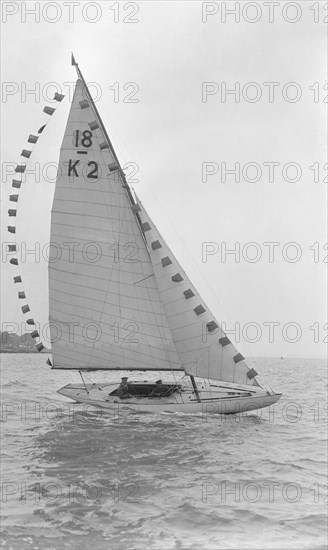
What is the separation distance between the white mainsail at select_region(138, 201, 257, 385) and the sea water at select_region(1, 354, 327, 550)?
6.93 ft

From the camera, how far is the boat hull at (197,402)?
25.5 m

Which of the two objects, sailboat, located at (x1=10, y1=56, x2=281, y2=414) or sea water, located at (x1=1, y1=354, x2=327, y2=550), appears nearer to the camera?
sea water, located at (x1=1, y1=354, x2=327, y2=550)

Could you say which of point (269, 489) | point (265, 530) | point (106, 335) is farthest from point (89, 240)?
point (265, 530)

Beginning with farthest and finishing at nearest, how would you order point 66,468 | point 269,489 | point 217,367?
point 217,367 → point 66,468 → point 269,489

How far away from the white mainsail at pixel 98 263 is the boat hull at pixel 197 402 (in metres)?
1.69

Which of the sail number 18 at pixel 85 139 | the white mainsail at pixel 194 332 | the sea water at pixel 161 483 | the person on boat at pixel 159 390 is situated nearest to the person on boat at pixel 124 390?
the sea water at pixel 161 483

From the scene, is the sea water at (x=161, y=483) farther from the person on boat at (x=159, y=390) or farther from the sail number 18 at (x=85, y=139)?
the sail number 18 at (x=85, y=139)

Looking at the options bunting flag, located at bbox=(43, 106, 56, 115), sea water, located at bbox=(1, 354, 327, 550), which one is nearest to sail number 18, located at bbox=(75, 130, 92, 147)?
bunting flag, located at bbox=(43, 106, 56, 115)

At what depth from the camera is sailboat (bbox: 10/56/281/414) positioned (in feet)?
88.7

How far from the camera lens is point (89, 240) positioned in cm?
2728

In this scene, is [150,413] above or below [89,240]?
below

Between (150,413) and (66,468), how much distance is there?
32.7 ft

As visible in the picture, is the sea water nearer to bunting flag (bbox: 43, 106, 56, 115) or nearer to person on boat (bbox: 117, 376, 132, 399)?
person on boat (bbox: 117, 376, 132, 399)

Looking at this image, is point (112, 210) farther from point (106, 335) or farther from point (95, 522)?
point (95, 522)
